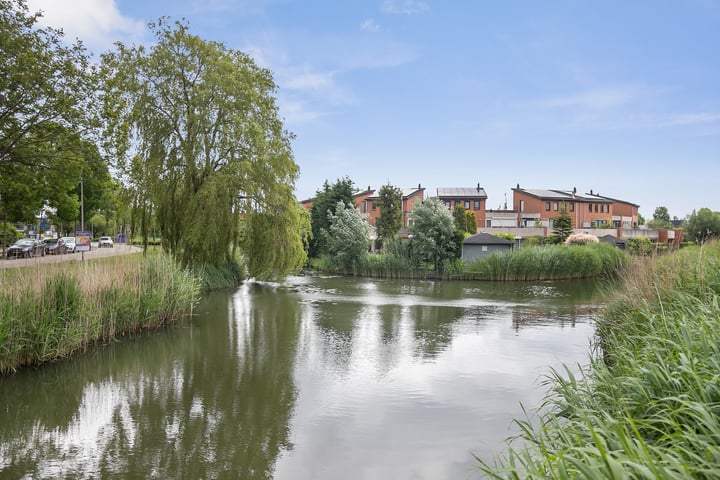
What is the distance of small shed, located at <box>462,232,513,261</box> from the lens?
37625mm

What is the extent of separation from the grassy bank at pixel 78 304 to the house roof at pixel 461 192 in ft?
170

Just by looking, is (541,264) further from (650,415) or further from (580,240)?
(650,415)

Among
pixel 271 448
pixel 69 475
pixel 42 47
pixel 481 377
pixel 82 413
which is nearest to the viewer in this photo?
pixel 69 475

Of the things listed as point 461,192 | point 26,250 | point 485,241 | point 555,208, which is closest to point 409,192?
point 461,192

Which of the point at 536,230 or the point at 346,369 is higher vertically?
the point at 536,230

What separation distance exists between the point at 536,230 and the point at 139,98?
144 ft

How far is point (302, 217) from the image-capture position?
26844mm

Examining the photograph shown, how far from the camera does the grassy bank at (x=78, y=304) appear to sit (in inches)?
423

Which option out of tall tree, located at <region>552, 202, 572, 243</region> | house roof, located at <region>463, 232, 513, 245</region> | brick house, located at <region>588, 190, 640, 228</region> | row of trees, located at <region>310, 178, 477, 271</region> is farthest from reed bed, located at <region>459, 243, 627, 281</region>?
brick house, located at <region>588, 190, 640, 228</region>

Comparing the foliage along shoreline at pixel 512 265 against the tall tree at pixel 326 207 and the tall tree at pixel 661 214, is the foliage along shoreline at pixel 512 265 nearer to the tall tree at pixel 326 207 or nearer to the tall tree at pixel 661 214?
the tall tree at pixel 326 207

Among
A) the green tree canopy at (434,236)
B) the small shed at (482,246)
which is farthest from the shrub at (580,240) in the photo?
the green tree canopy at (434,236)

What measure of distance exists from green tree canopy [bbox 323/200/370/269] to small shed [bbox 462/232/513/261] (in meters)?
7.63

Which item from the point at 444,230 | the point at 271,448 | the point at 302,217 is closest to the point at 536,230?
the point at 444,230

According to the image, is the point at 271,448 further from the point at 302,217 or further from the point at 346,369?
the point at 302,217
